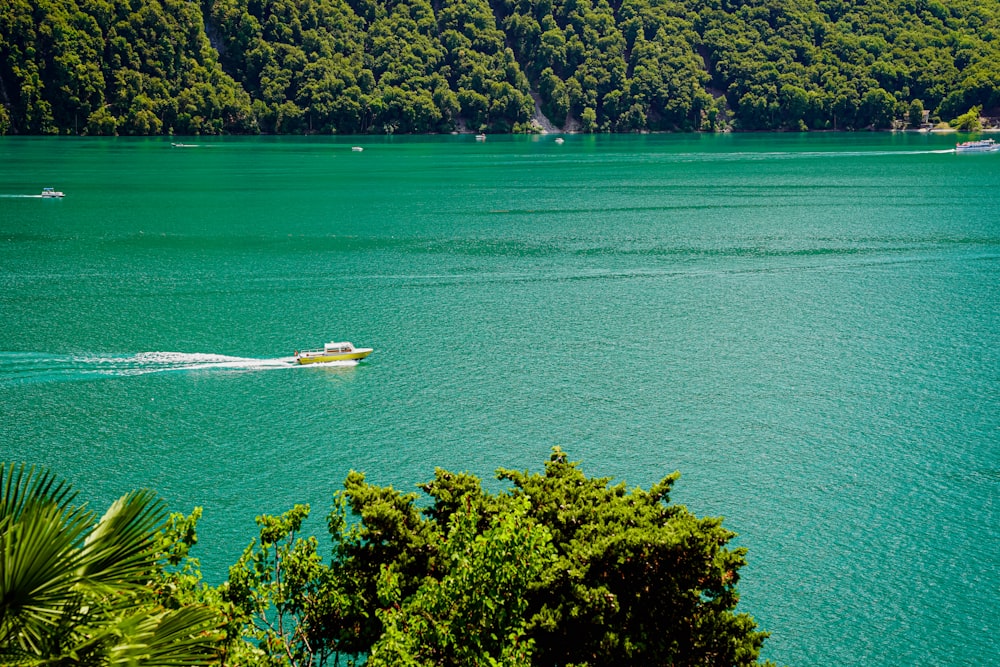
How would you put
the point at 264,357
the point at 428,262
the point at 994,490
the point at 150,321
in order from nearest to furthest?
the point at 994,490
the point at 264,357
the point at 150,321
the point at 428,262

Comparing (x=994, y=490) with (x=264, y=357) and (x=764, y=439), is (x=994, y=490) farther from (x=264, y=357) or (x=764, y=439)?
(x=264, y=357)

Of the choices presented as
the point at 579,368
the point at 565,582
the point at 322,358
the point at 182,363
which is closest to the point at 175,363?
the point at 182,363

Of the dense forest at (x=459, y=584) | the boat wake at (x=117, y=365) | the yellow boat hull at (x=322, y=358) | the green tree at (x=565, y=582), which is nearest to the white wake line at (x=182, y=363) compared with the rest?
the boat wake at (x=117, y=365)

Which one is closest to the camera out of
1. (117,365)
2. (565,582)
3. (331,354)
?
(565,582)

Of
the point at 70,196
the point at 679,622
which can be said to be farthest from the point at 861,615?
the point at 70,196

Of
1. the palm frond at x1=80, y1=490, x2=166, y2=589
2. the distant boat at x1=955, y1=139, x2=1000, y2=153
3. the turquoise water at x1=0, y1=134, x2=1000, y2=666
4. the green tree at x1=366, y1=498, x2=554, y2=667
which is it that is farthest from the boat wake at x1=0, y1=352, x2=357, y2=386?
the distant boat at x1=955, y1=139, x2=1000, y2=153

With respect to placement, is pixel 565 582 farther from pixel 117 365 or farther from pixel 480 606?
pixel 117 365
